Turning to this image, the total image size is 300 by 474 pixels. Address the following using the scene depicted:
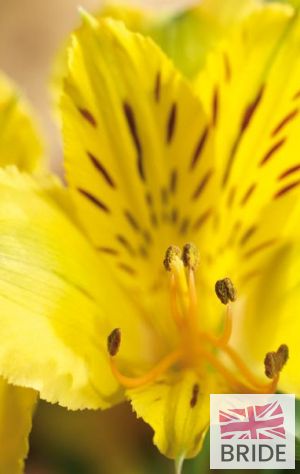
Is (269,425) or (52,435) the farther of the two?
(52,435)

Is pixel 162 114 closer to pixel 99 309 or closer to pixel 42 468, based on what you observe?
pixel 99 309

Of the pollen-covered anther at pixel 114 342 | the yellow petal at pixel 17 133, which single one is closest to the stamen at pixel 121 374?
the pollen-covered anther at pixel 114 342

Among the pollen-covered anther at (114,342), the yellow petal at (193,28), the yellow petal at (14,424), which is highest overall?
the yellow petal at (193,28)

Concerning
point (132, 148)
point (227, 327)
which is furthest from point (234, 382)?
point (132, 148)

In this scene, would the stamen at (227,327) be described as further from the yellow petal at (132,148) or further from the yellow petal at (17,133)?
the yellow petal at (17,133)

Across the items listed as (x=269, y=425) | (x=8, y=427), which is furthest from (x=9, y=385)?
(x=269, y=425)

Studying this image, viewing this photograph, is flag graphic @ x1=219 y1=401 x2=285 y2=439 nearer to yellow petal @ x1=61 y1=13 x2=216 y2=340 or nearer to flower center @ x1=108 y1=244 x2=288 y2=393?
flower center @ x1=108 y1=244 x2=288 y2=393

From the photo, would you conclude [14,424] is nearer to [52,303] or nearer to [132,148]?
[52,303]

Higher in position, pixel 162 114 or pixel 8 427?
pixel 162 114
